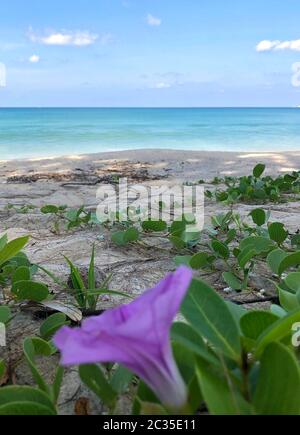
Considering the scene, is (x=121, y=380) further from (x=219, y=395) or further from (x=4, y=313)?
(x=4, y=313)

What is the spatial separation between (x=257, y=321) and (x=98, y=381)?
17cm

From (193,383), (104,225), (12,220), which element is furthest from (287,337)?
(12,220)

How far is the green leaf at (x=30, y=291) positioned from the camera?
0.90m

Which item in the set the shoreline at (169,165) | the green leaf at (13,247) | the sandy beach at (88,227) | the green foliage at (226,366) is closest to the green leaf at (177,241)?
the sandy beach at (88,227)

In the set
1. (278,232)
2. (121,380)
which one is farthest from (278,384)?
(278,232)

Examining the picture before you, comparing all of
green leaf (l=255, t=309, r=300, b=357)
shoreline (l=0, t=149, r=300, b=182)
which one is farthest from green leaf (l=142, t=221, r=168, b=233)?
shoreline (l=0, t=149, r=300, b=182)

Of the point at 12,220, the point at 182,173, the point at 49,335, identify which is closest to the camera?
the point at 49,335

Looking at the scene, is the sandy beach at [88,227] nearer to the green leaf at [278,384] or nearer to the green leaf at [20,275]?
the green leaf at [20,275]

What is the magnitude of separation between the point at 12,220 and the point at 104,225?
861mm

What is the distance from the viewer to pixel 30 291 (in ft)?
3.01

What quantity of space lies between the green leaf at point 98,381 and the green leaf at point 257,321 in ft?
0.48

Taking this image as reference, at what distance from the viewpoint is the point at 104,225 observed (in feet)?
6.63

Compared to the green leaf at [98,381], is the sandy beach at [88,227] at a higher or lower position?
lower
